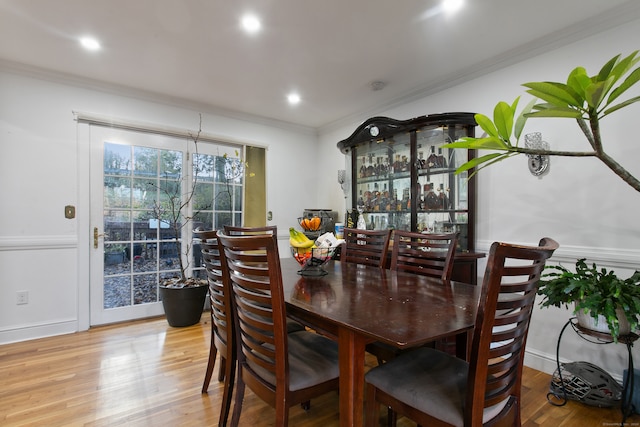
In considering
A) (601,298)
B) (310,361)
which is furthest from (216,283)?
(601,298)

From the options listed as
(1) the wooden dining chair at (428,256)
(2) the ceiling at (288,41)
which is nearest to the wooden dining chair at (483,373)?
(1) the wooden dining chair at (428,256)

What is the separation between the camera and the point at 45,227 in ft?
9.89

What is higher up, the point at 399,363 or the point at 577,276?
the point at 577,276

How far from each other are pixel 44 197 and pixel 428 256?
11.6 feet

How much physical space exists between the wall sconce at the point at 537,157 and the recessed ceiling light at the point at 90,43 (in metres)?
3.53

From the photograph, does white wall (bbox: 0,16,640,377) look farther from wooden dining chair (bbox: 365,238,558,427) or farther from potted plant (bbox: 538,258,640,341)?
wooden dining chair (bbox: 365,238,558,427)

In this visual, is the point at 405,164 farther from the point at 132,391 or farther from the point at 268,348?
the point at 132,391

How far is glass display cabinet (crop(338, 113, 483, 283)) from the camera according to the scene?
2.80m

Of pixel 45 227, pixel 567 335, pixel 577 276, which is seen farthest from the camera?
pixel 45 227

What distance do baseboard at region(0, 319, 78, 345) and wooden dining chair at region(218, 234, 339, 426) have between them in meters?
2.66

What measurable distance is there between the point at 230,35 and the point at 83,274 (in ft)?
9.02

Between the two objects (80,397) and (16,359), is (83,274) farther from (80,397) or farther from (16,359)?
(80,397)

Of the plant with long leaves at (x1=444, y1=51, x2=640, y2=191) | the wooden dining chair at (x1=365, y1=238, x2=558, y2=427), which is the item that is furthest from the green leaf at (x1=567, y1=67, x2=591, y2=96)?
the wooden dining chair at (x1=365, y1=238, x2=558, y2=427)

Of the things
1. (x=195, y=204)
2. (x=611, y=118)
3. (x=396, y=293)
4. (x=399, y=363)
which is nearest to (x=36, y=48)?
(x=195, y=204)
